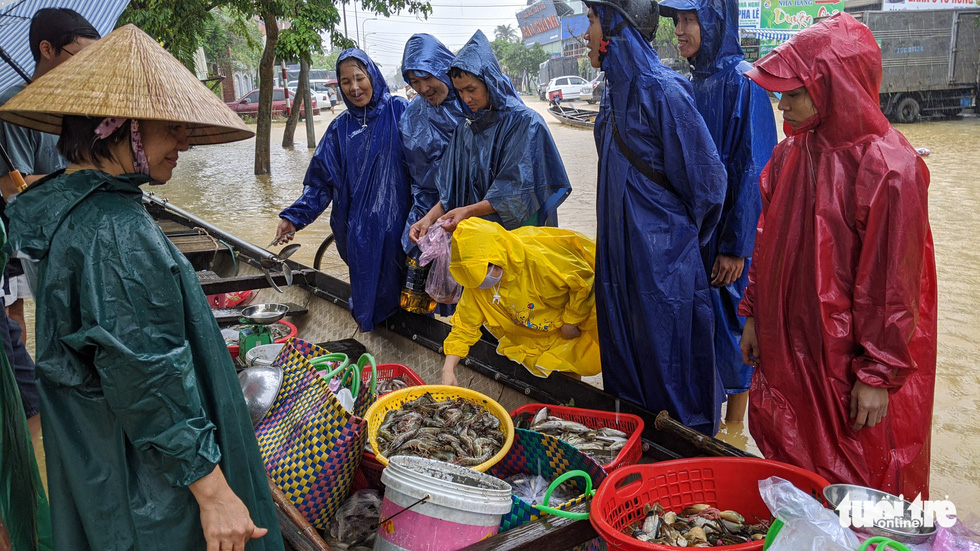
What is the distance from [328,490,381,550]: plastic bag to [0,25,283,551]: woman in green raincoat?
2.84ft

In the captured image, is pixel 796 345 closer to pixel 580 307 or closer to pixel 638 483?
pixel 638 483

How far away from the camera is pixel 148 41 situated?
1544 mm

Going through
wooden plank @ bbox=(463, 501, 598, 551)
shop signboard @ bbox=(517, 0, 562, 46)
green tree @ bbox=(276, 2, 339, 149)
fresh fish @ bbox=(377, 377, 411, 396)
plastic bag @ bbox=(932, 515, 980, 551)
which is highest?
shop signboard @ bbox=(517, 0, 562, 46)

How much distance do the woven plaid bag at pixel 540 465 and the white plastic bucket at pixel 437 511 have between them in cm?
12

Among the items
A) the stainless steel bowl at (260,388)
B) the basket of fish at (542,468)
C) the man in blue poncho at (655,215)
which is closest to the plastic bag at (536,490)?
the basket of fish at (542,468)

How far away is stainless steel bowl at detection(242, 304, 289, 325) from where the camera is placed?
384 centimetres

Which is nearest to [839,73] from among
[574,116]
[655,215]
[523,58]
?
[655,215]

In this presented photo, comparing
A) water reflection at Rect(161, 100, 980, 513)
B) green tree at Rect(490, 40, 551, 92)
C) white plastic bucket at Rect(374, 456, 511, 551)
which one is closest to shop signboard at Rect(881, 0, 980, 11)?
water reflection at Rect(161, 100, 980, 513)

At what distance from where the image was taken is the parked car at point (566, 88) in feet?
98.4

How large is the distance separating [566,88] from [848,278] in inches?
1205

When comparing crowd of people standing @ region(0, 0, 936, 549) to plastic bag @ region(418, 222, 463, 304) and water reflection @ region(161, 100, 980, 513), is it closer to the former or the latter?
plastic bag @ region(418, 222, 463, 304)

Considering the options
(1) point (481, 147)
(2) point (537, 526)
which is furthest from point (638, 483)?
(1) point (481, 147)

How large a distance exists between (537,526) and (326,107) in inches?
1462

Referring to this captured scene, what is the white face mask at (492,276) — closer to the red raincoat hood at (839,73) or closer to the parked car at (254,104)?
the red raincoat hood at (839,73)
